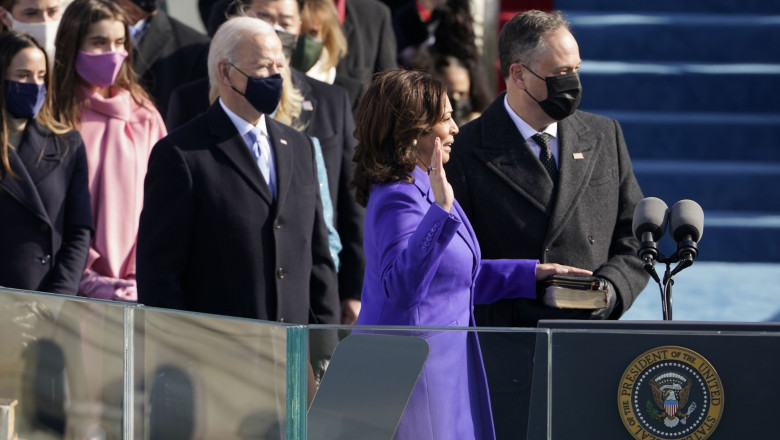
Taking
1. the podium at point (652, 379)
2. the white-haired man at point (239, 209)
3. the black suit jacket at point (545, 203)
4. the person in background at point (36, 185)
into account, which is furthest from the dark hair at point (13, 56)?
the podium at point (652, 379)

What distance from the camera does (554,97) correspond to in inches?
163

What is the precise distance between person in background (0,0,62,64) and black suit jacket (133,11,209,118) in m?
0.36

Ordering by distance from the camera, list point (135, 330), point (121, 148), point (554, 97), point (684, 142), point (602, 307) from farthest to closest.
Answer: point (684, 142) < point (121, 148) < point (554, 97) < point (602, 307) < point (135, 330)

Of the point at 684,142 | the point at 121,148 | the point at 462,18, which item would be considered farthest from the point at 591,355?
the point at 684,142

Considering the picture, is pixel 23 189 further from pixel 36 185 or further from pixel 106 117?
pixel 106 117

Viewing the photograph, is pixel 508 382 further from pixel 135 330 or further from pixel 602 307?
pixel 602 307

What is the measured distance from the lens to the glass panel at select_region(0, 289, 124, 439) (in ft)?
9.65

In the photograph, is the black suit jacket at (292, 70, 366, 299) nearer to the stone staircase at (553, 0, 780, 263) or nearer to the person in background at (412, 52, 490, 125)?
the person in background at (412, 52, 490, 125)

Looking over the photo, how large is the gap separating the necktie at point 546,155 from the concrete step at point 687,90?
4.65 meters

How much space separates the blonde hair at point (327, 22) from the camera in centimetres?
577

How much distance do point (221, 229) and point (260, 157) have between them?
30 cm

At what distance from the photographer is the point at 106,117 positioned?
16.7 feet

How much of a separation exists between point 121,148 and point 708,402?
9.69 feet

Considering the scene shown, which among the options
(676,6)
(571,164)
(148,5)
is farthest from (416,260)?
(676,6)
